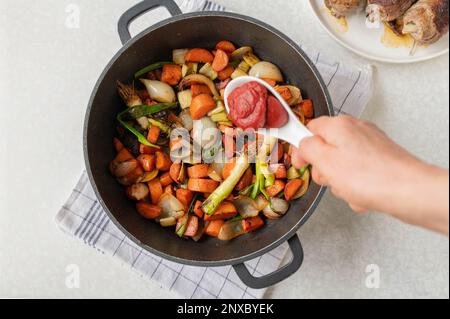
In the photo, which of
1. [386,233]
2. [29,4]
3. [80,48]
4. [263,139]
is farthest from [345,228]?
[29,4]

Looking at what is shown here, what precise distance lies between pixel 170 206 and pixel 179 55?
43 cm

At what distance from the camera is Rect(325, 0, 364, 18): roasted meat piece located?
4.19 feet

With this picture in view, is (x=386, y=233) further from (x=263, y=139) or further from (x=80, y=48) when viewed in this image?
(x=80, y=48)

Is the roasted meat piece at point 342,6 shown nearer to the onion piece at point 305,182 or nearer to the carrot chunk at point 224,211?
the onion piece at point 305,182

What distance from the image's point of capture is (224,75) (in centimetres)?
131

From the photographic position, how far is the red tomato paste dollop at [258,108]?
1062mm

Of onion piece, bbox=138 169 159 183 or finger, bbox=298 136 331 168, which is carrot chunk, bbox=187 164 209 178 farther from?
finger, bbox=298 136 331 168

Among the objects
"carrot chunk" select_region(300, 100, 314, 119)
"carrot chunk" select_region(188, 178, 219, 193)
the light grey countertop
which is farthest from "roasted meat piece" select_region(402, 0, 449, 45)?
"carrot chunk" select_region(188, 178, 219, 193)

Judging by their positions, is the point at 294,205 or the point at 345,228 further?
the point at 345,228

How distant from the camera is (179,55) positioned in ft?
4.33

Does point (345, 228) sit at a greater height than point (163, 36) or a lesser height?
lesser

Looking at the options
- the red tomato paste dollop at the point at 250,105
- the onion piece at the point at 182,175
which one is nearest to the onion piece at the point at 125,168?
the onion piece at the point at 182,175

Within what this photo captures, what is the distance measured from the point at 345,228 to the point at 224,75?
588 millimetres

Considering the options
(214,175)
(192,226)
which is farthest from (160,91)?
(192,226)
